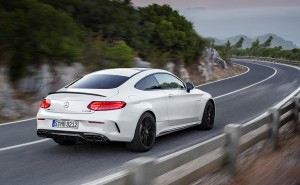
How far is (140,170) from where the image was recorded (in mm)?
4094

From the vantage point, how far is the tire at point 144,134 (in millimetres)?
8539

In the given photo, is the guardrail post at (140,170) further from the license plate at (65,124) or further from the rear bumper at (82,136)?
the license plate at (65,124)

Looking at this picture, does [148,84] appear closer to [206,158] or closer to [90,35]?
[206,158]

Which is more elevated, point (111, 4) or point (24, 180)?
point (111, 4)

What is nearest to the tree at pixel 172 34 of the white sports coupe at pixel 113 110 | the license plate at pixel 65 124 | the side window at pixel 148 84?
the side window at pixel 148 84

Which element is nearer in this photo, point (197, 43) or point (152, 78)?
point (152, 78)

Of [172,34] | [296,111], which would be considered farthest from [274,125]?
[172,34]

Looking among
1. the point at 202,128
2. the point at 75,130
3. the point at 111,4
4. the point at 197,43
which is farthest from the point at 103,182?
the point at 197,43

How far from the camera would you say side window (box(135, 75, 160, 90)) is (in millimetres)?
9047

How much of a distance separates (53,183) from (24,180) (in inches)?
17.7

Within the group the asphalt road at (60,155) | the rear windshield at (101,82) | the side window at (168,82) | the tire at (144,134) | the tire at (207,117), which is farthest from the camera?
the tire at (207,117)

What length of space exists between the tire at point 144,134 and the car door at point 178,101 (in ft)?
2.86

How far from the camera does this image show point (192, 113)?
35.4 ft

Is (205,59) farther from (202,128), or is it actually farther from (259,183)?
(259,183)
